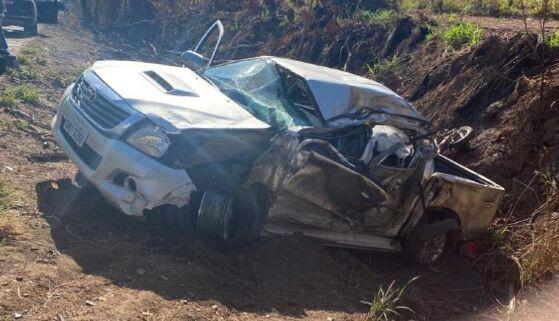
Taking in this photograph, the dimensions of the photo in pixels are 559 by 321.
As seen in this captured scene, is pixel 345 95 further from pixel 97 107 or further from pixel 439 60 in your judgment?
pixel 439 60

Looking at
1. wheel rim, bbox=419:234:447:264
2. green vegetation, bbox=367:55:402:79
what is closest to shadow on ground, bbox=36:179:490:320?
wheel rim, bbox=419:234:447:264

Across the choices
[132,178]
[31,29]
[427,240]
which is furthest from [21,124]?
[31,29]

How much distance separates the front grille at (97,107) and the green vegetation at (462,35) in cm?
643

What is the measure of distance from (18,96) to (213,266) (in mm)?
4922

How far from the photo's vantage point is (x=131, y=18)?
19312 mm

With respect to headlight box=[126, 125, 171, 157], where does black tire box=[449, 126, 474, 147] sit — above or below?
below

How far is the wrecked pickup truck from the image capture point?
16.3 feet

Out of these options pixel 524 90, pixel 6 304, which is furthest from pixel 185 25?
pixel 6 304

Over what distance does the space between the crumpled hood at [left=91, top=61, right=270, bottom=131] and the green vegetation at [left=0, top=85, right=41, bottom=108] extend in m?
2.46

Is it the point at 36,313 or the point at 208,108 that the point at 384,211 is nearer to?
the point at 208,108

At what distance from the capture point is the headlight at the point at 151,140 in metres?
4.90

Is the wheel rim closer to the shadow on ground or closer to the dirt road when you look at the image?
the dirt road

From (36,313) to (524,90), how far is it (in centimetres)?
674

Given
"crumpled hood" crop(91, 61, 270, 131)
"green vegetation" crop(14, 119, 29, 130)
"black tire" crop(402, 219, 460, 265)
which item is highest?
"crumpled hood" crop(91, 61, 270, 131)
